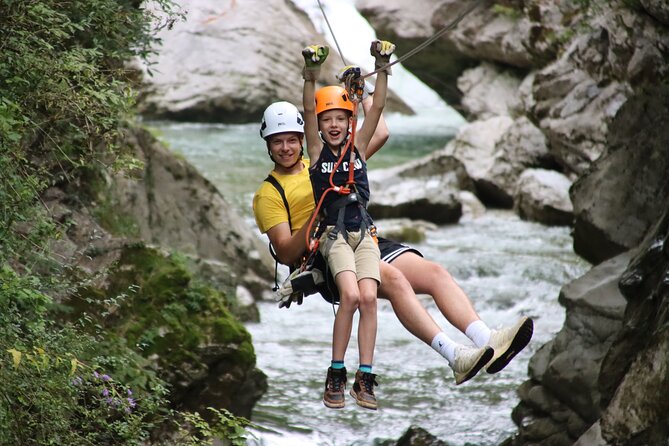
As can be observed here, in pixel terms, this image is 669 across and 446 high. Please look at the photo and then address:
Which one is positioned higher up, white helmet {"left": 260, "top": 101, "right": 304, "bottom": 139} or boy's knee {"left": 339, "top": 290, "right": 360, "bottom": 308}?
white helmet {"left": 260, "top": 101, "right": 304, "bottom": 139}

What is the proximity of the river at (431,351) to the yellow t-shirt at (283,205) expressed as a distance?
2401 millimetres

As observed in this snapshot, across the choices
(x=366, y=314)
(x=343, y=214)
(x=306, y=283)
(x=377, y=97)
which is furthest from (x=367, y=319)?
(x=377, y=97)

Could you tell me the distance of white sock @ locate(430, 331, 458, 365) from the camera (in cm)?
581

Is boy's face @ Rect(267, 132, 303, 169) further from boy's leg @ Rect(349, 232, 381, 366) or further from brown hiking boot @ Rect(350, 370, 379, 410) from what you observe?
brown hiking boot @ Rect(350, 370, 379, 410)

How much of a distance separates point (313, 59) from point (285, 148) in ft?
2.63

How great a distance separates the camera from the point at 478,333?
5844 millimetres

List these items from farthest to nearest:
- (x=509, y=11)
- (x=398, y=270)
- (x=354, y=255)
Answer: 1. (x=509, y=11)
2. (x=398, y=270)
3. (x=354, y=255)

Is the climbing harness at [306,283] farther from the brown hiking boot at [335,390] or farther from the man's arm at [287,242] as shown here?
the brown hiking boot at [335,390]

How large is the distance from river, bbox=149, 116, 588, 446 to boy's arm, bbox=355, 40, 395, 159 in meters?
3.03

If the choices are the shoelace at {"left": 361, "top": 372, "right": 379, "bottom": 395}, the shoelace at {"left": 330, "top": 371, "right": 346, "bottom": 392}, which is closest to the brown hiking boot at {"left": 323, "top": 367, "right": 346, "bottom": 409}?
the shoelace at {"left": 330, "top": 371, "right": 346, "bottom": 392}

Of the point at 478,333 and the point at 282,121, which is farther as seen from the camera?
the point at 282,121

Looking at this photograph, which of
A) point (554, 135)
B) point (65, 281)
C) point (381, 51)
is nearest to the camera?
point (381, 51)

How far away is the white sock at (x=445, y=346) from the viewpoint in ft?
19.1

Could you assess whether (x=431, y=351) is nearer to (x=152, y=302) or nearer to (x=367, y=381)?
(x=152, y=302)
